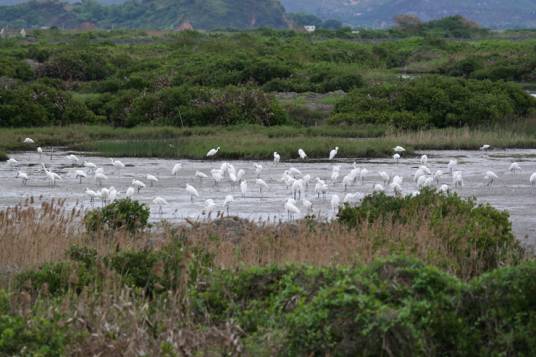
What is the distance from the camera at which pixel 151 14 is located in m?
187

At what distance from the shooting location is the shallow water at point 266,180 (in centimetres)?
2229

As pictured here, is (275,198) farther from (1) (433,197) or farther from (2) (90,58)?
(2) (90,58)

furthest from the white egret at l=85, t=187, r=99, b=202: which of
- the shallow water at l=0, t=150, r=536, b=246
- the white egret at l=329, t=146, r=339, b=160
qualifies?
the white egret at l=329, t=146, r=339, b=160

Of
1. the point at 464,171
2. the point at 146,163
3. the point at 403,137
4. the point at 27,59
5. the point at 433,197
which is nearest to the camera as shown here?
the point at 433,197

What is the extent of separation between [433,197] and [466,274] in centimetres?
379

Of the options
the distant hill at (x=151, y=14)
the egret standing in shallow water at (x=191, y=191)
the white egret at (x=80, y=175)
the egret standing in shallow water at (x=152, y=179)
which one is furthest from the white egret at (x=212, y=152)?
the distant hill at (x=151, y=14)

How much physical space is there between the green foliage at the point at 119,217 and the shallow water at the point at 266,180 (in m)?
3.25

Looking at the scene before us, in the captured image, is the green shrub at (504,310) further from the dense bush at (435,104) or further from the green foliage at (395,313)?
the dense bush at (435,104)

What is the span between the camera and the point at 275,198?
24.1 m

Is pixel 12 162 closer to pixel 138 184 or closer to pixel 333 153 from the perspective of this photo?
pixel 138 184

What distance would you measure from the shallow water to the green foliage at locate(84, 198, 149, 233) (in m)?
3.25

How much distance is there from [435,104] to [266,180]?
14871 mm

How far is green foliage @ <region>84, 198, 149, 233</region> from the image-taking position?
16.2 metres

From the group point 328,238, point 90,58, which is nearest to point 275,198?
point 328,238
